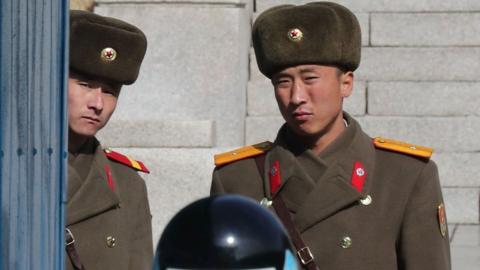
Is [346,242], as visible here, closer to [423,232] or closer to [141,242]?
[423,232]

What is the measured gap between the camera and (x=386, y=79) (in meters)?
10.4

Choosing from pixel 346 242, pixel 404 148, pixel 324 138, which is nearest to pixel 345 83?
pixel 324 138

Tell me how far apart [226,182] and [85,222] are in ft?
1.95

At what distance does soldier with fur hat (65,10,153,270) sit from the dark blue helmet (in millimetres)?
2237

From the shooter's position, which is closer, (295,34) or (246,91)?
(295,34)

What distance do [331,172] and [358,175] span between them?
115 millimetres

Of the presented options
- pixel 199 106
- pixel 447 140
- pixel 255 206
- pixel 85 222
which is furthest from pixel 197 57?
pixel 255 206

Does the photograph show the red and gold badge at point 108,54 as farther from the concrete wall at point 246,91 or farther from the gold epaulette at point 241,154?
the concrete wall at point 246,91

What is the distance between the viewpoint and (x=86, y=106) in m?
4.80

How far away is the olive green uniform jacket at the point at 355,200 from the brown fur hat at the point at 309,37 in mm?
252

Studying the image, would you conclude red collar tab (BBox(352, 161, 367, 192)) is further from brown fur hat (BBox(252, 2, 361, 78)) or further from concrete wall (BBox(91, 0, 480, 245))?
concrete wall (BBox(91, 0, 480, 245))

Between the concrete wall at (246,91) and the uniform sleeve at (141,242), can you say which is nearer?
the uniform sleeve at (141,242)

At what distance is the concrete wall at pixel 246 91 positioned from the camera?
8.55 meters

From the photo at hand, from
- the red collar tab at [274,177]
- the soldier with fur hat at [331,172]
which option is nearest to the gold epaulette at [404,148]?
the soldier with fur hat at [331,172]
